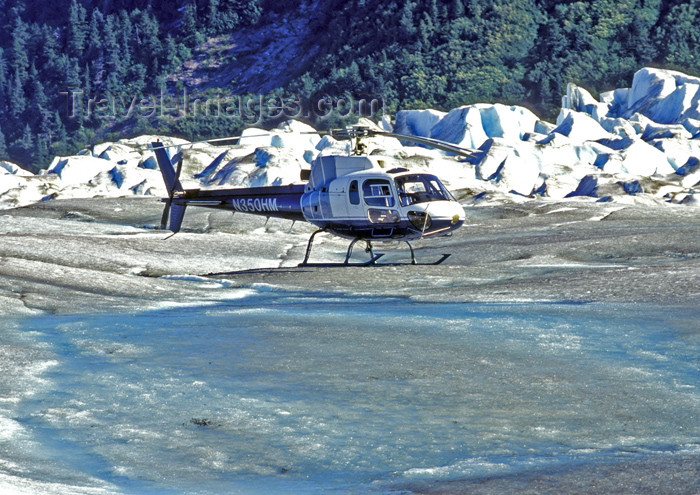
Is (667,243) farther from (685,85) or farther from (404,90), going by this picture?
(404,90)

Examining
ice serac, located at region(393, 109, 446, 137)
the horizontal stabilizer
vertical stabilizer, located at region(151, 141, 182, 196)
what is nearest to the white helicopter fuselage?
the horizontal stabilizer

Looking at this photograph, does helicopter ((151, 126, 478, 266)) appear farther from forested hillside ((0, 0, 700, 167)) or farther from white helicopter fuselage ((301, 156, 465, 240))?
forested hillside ((0, 0, 700, 167))

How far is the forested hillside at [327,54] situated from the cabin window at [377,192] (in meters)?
60.8

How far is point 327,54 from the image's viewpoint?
312 feet

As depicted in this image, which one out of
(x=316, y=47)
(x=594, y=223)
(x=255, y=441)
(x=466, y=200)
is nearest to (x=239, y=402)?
(x=255, y=441)

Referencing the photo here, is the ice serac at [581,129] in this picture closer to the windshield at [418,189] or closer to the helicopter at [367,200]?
the helicopter at [367,200]

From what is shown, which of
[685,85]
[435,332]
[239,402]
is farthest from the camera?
[685,85]

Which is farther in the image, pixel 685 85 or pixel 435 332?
pixel 685 85

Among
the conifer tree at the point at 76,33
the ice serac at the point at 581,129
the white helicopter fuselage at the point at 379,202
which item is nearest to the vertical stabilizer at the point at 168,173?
the white helicopter fuselage at the point at 379,202

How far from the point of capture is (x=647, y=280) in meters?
13.5

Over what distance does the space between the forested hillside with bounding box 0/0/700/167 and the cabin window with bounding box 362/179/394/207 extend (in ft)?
200

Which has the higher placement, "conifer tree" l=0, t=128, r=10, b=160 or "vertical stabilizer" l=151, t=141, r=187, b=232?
"conifer tree" l=0, t=128, r=10, b=160

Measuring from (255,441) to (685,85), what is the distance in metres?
56.7

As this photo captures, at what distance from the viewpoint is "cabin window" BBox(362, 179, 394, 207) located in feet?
54.5
